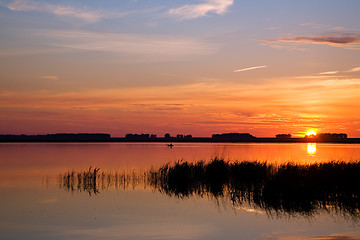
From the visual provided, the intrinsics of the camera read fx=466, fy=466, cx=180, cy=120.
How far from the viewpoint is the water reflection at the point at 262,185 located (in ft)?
70.9

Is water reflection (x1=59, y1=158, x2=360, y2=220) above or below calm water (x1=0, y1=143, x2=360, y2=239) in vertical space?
above

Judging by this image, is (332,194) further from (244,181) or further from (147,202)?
(147,202)

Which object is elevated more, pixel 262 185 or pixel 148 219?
pixel 262 185

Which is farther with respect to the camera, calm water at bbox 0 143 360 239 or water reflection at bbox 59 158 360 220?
water reflection at bbox 59 158 360 220

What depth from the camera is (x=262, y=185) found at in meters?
26.7

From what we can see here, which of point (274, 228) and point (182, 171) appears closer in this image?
point (274, 228)

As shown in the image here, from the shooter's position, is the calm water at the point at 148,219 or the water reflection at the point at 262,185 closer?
the calm water at the point at 148,219

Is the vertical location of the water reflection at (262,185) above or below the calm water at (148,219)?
above

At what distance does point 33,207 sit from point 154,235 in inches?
340

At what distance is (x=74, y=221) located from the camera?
1883 centimetres

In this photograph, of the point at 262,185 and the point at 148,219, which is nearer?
the point at 148,219

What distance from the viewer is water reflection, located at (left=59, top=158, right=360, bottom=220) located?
70.9 ft

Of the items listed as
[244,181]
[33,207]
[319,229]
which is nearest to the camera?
[319,229]

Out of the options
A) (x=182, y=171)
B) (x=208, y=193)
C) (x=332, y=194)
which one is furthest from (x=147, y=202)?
(x=332, y=194)
